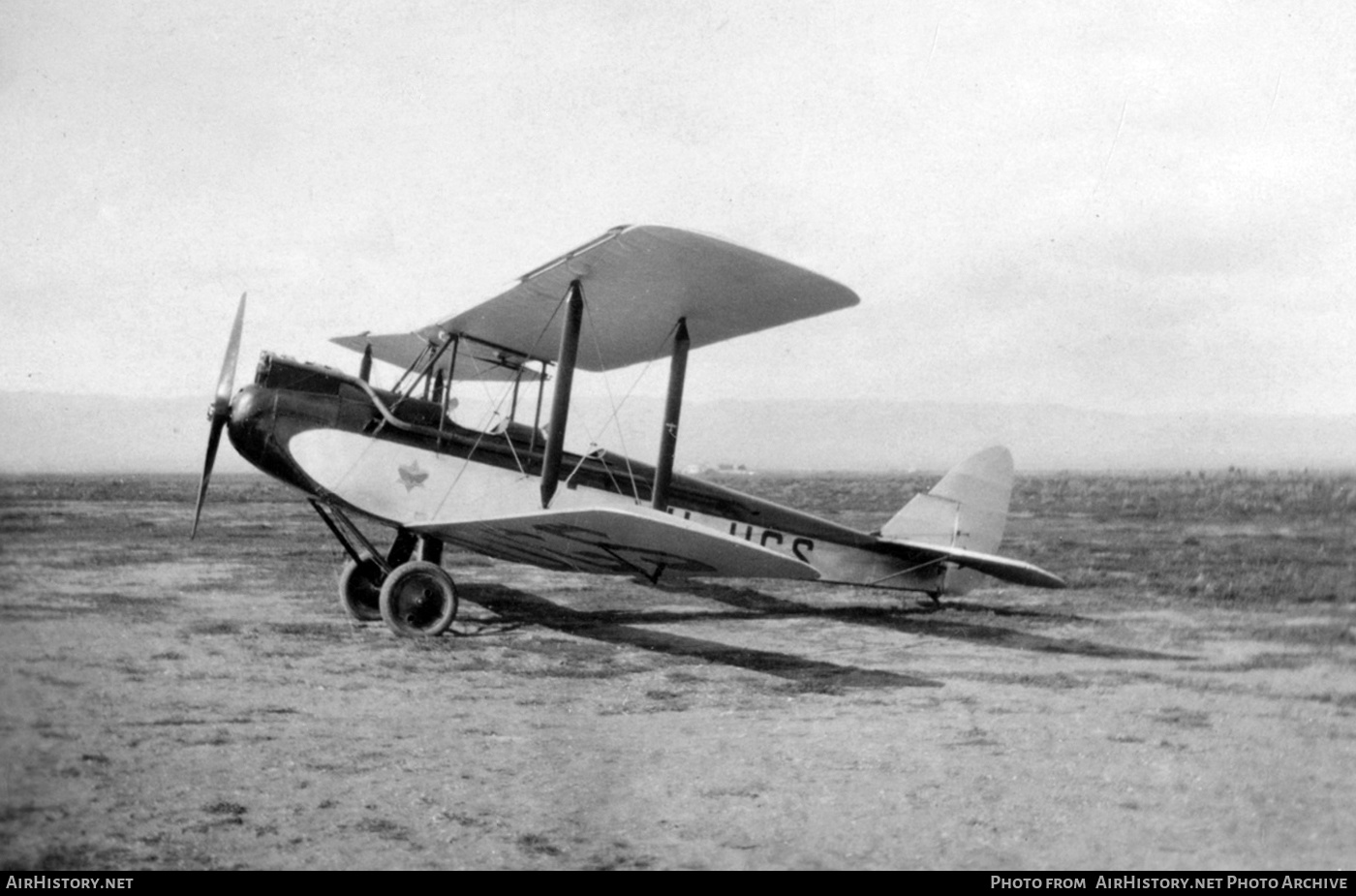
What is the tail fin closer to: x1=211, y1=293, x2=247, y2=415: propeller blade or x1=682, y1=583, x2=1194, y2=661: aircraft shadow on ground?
x1=682, y1=583, x2=1194, y2=661: aircraft shadow on ground

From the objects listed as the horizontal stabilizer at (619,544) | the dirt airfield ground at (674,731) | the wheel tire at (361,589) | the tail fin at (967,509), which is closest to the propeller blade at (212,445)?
the dirt airfield ground at (674,731)

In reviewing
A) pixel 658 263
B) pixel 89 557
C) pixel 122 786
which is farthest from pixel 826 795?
pixel 89 557

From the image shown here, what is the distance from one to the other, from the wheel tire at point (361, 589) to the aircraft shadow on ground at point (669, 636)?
1022 millimetres

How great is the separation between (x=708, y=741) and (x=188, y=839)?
2.06 metres

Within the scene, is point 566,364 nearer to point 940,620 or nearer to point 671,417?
point 671,417

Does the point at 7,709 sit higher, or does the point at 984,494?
the point at 984,494

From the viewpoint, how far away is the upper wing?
207 inches

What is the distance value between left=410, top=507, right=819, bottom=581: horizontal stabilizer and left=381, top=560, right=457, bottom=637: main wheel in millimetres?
307

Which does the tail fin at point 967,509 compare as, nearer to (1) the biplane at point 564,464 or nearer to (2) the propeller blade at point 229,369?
(1) the biplane at point 564,464

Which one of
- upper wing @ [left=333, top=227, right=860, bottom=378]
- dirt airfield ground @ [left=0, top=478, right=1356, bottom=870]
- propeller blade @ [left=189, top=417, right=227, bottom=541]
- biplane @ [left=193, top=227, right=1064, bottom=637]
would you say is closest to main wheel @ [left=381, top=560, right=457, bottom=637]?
biplane @ [left=193, top=227, right=1064, bottom=637]

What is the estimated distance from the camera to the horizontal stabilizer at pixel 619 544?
15.7 ft

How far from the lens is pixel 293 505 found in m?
24.9

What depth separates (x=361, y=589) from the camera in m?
7.05

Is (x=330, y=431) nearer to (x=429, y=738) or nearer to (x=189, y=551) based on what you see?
(x=429, y=738)
